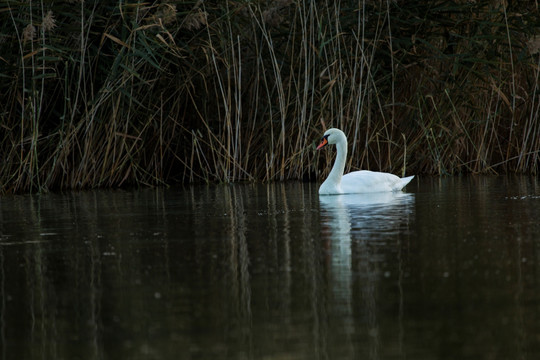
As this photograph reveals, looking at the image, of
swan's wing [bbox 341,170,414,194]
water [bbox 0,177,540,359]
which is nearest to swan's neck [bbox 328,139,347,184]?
swan's wing [bbox 341,170,414,194]

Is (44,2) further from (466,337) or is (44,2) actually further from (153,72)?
(466,337)

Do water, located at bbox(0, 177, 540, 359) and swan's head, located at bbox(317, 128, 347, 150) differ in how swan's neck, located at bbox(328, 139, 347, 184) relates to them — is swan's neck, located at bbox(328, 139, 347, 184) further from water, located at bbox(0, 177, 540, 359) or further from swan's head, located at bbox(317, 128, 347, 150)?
water, located at bbox(0, 177, 540, 359)

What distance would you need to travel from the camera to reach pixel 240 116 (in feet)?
36.4

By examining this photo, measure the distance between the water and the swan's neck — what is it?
Result: 1.67m

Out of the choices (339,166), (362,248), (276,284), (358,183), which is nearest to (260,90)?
(339,166)

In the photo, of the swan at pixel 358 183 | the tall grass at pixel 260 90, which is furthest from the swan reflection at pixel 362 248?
the tall grass at pixel 260 90

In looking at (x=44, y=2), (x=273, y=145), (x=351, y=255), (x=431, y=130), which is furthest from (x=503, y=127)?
(x=351, y=255)

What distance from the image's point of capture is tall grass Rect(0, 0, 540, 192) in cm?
1005

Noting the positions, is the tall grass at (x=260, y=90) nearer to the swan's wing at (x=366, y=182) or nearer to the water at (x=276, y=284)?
the swan's wing at (x=366, y=182)

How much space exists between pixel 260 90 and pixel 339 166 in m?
2.54

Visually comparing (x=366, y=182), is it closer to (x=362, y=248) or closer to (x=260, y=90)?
(x=260, y=90)

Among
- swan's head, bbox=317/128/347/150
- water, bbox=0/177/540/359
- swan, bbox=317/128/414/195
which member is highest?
swan's head, bbox=317/128/347/150

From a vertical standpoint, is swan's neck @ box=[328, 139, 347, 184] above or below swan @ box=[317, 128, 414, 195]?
above

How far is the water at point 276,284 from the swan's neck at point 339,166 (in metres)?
1.67
